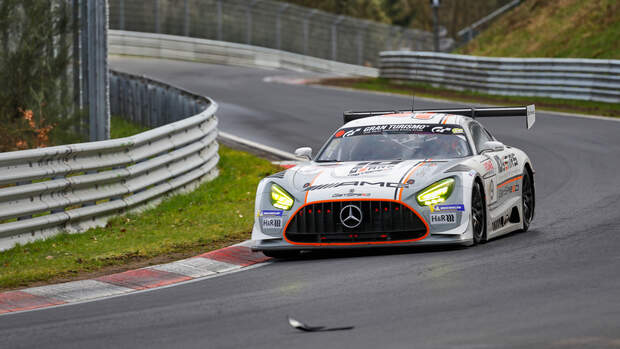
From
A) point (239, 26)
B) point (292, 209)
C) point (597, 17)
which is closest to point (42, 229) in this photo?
point (292, 209)

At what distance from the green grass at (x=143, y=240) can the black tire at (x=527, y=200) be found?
9.99ft

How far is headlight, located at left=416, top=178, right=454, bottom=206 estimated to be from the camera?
1038cm

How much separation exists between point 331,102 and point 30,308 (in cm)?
2180

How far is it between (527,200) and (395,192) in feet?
8.71

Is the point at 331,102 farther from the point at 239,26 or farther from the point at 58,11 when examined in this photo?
the point at 239,26

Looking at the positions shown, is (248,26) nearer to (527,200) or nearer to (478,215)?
(527,200)

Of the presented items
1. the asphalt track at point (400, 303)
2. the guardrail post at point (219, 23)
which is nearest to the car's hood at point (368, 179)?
the asphalt track at point (400, 303)

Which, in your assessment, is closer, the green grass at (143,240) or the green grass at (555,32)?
the green grass at (143,240)

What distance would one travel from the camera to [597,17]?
39219 mm

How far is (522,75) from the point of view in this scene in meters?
32.0

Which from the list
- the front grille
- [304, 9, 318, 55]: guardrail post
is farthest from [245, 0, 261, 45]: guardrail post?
the front grille

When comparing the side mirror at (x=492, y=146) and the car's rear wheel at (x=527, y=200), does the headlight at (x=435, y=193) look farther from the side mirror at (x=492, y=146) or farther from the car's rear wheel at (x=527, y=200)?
the car's rear wheel at (x=527, y=200)

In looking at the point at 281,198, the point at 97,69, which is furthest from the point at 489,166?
the point at 97,69

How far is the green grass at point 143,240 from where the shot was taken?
11086 mm
